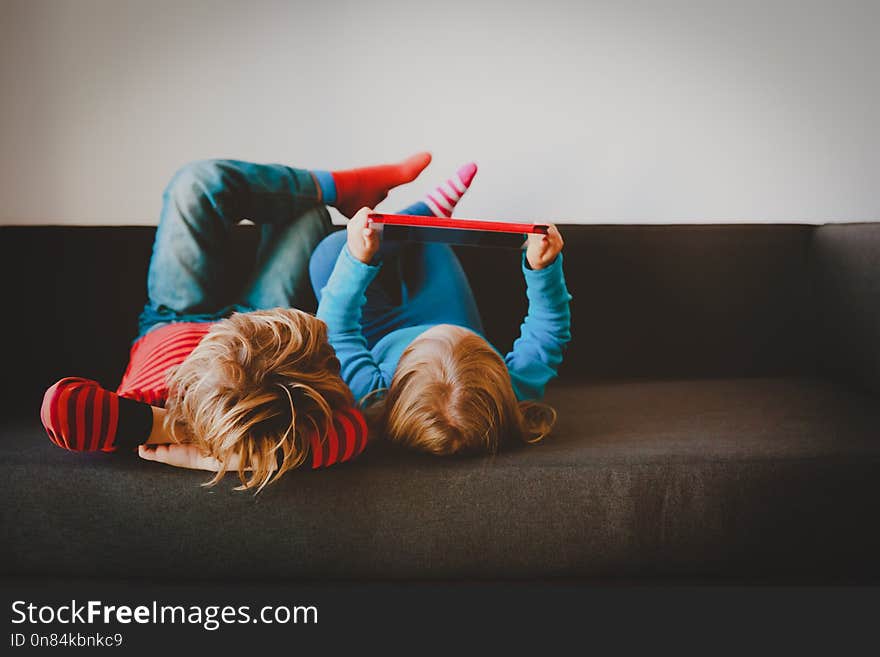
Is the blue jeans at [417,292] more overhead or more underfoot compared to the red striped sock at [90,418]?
more overhead

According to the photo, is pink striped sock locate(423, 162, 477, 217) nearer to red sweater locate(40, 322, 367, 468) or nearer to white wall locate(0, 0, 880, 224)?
white wall locate(0, 0, 880, 224)

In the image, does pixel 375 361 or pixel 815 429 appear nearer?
pixel 815 429

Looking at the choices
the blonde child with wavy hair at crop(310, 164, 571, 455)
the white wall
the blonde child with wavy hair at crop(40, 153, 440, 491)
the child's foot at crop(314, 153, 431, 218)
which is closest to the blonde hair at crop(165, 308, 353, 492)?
the blonde child with wavy hair at crop(40, 153, 440, 491)

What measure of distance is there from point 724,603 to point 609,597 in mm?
145

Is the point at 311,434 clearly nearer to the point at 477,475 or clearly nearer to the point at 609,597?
the point at 477,475

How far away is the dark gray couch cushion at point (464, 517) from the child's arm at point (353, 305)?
0.58 ft

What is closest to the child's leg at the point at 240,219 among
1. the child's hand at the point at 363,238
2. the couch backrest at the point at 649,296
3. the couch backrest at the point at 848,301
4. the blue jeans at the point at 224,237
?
the blue jeans at the point at 224,237

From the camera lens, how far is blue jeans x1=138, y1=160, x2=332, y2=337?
112 cm

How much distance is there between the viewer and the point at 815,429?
951 mm

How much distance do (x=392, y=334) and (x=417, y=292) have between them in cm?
12

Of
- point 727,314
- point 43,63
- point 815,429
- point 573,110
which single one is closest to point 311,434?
point 815,429

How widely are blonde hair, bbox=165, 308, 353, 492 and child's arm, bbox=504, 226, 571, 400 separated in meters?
0.37

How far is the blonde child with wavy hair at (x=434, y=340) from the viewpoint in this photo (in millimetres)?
856

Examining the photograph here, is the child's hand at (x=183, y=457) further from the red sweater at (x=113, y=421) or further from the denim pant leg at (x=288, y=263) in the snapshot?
the denim pant leg at (x=288, y=263)
